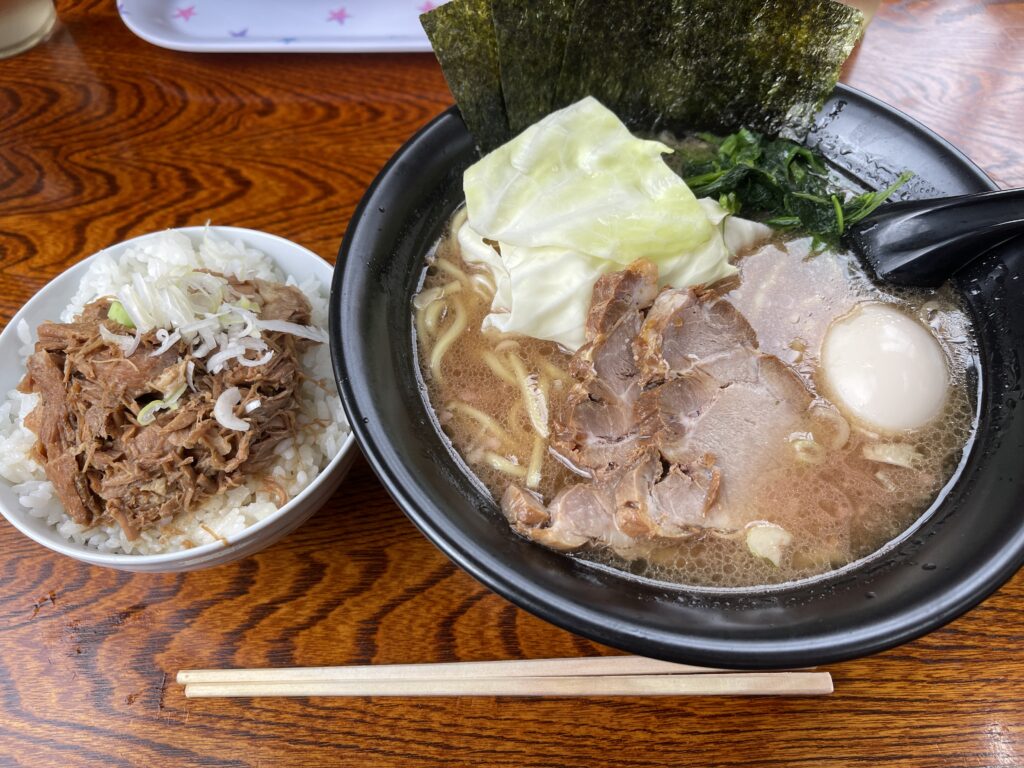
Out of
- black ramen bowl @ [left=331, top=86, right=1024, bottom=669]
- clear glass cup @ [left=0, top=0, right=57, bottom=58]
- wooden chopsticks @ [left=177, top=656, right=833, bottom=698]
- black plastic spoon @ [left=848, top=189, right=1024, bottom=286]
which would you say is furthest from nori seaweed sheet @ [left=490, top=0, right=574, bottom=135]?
clear glass cup @ [left=0, top=0, right=57, bottom=58]

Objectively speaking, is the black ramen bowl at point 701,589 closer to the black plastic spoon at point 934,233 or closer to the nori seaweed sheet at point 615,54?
the black plastic spoon at point 934,233

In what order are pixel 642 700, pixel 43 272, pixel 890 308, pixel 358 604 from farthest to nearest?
pixel 43 272
pixel 890 308
pixel 358 604
pixel 642 700

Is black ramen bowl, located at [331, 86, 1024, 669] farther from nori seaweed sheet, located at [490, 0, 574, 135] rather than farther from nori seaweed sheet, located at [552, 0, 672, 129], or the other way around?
nori seaweed sheet, located at [552, 0, 672, 129]

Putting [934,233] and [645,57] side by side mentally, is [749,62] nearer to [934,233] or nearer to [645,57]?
[645,57]

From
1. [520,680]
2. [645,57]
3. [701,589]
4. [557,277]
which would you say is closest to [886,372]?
[701,589]

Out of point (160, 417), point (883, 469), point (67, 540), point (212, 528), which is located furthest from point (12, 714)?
point (883, 469)

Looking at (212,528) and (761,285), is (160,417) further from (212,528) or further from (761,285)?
(761,285)

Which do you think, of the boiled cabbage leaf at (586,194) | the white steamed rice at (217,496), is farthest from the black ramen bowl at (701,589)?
the white steamed rice at (217,496)
